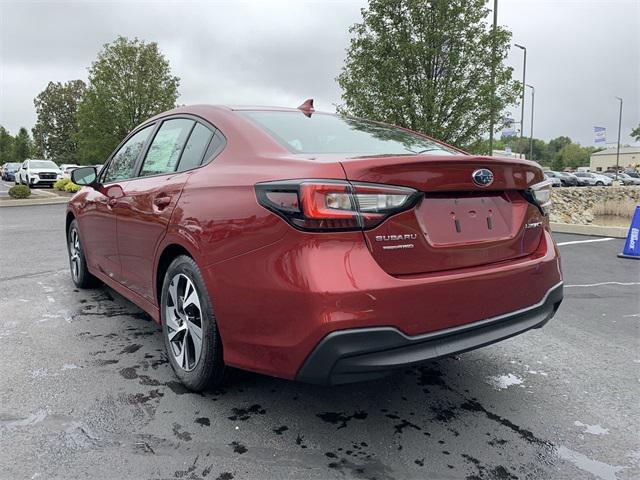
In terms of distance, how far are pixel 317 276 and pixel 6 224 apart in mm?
11684

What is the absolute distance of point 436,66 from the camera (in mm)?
12461

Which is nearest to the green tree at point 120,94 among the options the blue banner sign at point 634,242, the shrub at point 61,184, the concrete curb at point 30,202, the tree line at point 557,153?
the shrub at point 61,184

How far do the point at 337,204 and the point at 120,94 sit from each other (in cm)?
2509

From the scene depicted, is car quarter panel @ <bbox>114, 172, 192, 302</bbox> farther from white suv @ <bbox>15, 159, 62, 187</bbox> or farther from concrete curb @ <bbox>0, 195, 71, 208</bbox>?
Answer: white suv @ <bbox>15, 159, 62, 187</bbox>

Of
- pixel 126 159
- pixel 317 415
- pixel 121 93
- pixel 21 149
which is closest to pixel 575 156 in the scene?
pixel 21 149

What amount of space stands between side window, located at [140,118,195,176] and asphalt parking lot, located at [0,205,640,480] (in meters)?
1.24

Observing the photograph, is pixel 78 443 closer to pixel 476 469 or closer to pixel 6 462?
pixel 6 462

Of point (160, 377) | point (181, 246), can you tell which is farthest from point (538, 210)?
point (160, 377)

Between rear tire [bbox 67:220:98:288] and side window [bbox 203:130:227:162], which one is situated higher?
side window [bbox 203:130:227:162]

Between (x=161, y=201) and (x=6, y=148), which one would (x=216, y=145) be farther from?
(x=6, y=148)

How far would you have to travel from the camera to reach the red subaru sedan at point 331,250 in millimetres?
2035

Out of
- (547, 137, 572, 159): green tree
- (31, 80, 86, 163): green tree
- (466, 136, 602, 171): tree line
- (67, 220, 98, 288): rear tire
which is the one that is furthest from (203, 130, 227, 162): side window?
(547, 137, 572, 159): green tree

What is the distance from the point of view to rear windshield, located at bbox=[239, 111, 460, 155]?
8.75 feet

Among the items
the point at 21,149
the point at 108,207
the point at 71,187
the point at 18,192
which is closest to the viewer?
the point at 108,207
